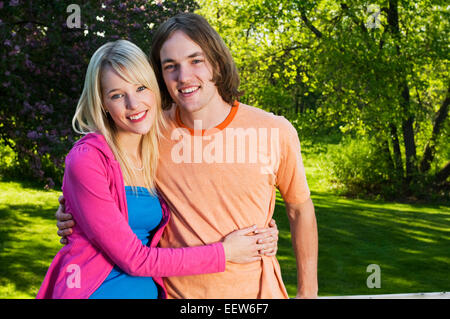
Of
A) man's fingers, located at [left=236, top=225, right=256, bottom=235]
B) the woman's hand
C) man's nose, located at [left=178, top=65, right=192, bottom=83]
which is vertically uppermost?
man's nose, located at [left=178, top=65, right=192, bottom=83]

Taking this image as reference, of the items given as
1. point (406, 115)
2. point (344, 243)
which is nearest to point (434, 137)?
point (406, 115)

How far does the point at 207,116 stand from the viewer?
2.60 metres

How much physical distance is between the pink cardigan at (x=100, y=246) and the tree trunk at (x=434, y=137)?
11.7 m

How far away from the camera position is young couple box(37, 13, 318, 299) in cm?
225

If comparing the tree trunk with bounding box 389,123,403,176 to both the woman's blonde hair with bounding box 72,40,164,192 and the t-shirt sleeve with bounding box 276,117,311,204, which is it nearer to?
the t-shirt sleeve with bounding box 276,117,311,204

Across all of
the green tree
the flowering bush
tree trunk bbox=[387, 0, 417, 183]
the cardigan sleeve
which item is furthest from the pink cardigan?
tree trunk bbox=[387, 0, 417, 183]

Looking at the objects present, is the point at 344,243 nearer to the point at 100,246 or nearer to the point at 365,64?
the point at 365,64

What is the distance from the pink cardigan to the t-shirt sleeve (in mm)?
521

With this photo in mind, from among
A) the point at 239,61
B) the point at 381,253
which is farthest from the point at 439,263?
the point at 239,61

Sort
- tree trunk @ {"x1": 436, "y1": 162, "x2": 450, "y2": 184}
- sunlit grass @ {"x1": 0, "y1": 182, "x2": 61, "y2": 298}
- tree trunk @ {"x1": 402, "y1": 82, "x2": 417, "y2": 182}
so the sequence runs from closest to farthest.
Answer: sunlit grass @ {"x1": 0, "y1": 182, "x2": 61, "y2": 298} < tree trunk @ {"x1": 436, "y1": 162, "x2": 450, "y2": 184} < tree trunk @ {"x1": 402, "y1": 82, "x2": 417, "y2": 182}

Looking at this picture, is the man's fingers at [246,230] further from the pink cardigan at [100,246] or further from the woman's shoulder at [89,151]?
the woman's shoulder at [89,151]

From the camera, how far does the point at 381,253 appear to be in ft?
30.3

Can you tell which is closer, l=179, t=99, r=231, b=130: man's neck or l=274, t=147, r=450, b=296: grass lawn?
l=179, t=99, r=231, b=130: man's neck

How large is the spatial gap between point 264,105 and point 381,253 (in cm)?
432
